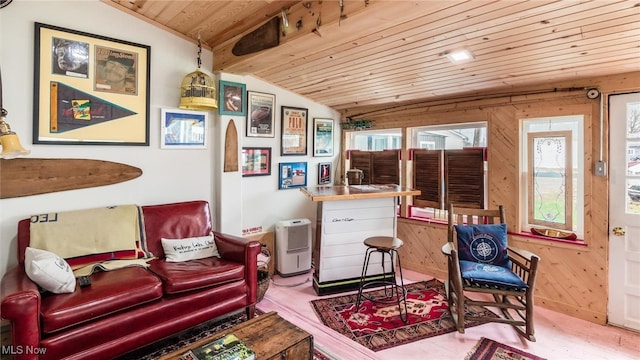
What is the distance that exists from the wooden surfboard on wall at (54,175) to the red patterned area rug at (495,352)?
10.8 feet

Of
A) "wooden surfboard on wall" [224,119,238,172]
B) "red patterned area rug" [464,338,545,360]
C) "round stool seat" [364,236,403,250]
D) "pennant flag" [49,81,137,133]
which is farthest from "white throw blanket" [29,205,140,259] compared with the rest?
"red patterned area rug" [464,338,545,360]

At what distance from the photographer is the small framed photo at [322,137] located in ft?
14.5

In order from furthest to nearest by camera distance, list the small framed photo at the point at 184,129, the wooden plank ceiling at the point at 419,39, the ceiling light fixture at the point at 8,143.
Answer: the small framed photo at the point at 184,129, the ceiling light fixture at the point at 8,143, the wooden plank ceiling at the point at 419,39

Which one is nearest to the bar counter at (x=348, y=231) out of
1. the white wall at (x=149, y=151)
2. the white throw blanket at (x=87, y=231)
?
the white wall at (x=149, y=151)

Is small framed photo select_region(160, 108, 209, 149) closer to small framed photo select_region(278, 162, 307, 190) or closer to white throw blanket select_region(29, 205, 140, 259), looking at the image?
white throw blanket select_region(29, 205, 140, 259)

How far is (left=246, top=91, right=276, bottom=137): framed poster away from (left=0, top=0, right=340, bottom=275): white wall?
0.29ft

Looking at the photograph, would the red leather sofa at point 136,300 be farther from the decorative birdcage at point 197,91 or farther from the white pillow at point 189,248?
the decorative birdcage at point 197,91

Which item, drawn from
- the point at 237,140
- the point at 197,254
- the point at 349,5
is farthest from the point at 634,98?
the point at 197,254

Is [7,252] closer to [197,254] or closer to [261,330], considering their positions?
[197,254]

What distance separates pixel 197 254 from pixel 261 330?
132 centimetres

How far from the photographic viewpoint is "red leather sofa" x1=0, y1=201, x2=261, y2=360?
5.83 feet

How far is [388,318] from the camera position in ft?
9.24

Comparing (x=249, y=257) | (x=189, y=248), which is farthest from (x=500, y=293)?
(x=189, y=248)

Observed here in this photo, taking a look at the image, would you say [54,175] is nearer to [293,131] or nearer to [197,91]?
[197,91]
